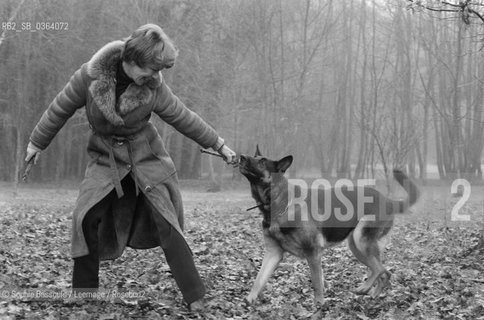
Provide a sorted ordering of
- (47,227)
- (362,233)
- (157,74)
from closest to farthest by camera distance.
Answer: (157,74), (362,233), (47,227)

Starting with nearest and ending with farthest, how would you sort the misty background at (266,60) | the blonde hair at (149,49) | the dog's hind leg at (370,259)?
the blonde hair at (149,49)
the dog's hind leg at (370,259)
the misty background at (266,60)

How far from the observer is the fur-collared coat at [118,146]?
16.8ft

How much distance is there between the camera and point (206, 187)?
36188 mm

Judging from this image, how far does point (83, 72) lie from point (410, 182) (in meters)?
4.10

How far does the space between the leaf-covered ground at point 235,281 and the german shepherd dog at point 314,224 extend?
30 cm

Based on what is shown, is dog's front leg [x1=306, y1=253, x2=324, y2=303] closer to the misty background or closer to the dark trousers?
the dark trousers

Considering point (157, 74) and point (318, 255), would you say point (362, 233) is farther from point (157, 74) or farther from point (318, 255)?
point (157, 74)

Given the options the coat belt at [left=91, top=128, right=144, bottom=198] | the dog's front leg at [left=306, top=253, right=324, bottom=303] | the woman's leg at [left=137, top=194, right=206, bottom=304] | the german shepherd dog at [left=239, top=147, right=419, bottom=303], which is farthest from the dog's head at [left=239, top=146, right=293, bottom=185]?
the coat belt at [left=91, top=128, right=144, bottom=198]

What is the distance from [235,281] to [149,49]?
3436 mm

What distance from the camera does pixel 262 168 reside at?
6484mm

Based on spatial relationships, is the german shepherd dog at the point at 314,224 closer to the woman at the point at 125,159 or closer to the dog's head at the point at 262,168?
the dog's head at the point at 262,168

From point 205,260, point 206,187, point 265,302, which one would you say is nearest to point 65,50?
point 206,187

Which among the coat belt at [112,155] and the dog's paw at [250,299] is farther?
the dog's paw at [250,299]

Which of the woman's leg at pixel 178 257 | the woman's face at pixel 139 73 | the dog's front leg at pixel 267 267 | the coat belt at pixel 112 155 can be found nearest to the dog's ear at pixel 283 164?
the dog's front leg at pixel 267 267
